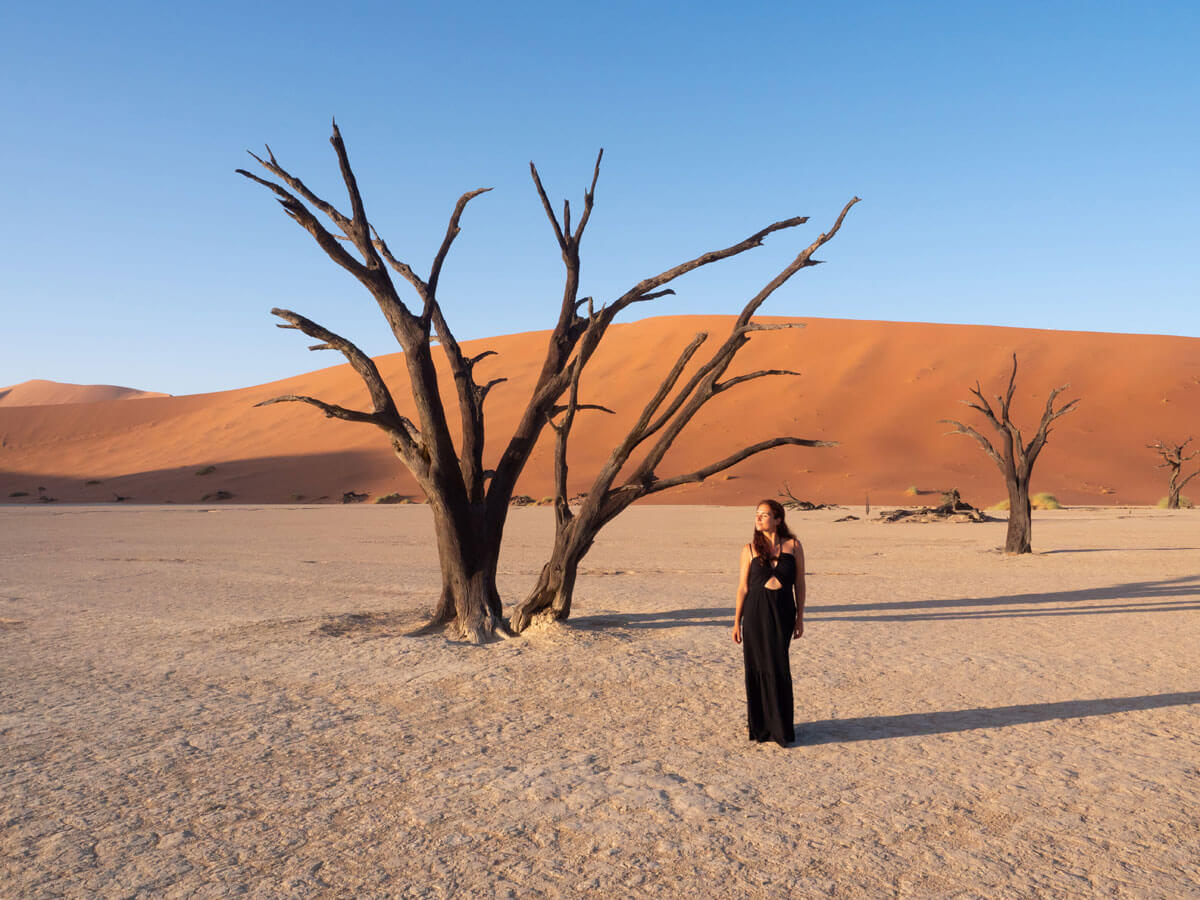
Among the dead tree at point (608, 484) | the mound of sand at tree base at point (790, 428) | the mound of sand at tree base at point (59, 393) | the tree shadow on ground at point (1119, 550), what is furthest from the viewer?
the mound of sand at tree base at point (59, 393)

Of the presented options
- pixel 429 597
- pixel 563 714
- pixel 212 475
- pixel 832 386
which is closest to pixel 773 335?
pixel 832 386

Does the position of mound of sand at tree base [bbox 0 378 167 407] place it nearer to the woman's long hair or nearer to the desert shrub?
the desert shrub

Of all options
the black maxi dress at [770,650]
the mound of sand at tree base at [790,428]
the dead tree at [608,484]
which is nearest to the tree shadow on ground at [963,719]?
the black maxi dress at [770,650]

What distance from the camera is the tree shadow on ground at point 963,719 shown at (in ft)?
18.2

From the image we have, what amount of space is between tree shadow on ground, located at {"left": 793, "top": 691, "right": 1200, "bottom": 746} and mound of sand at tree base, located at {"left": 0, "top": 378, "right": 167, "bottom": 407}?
7478 inches

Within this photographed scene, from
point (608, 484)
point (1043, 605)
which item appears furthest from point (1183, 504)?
point (608, 484)

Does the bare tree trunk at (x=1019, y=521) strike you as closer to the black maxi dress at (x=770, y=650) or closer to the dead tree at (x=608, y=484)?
the dead tree at (x=608, y=484)

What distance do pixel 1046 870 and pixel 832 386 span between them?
2134 inches

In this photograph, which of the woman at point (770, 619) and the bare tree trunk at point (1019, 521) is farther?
the bare tree trunk at point (1019, 521)

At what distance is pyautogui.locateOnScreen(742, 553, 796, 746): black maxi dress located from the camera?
5.34m

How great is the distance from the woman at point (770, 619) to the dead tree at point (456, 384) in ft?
10.9

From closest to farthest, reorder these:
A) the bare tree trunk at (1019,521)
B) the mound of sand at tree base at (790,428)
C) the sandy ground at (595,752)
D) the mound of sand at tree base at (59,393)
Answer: the sandy ground at (595,752) < the bare tree trunk at (1019,521) < the mound of sand at tree base at (790,428) < the mound of sand at tree base at (59,393)

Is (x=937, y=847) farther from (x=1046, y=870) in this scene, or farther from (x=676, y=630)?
(x=676, y=630)

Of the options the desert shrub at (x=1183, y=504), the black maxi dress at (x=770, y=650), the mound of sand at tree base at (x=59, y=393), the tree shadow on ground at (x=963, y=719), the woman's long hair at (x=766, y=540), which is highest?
the mound of sand at tree base at (x=59, y=393)
